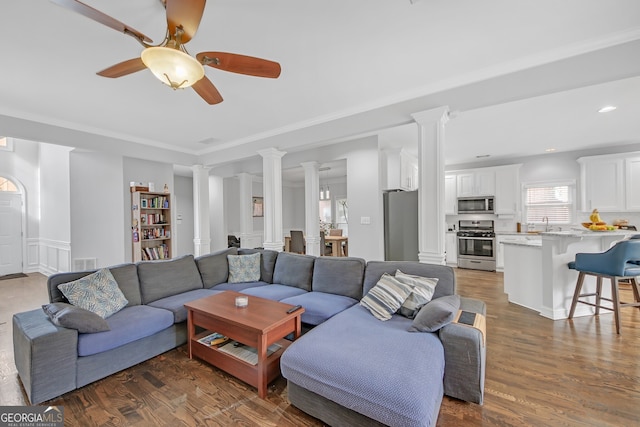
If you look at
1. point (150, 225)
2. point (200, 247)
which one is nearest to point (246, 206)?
point (200, 247)

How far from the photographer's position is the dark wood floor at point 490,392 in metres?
1.73

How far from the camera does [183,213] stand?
323 inches

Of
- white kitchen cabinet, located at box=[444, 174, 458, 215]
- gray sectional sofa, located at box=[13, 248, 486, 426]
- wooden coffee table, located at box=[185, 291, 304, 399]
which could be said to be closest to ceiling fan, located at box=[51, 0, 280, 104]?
wooden coffee table, located at box=[185, 291, 304, 399]

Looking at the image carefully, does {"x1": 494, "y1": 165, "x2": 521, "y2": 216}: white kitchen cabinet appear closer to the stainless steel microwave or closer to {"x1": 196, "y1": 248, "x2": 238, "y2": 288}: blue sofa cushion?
the stainless steel microwave

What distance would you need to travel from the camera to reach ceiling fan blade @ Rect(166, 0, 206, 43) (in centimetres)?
136

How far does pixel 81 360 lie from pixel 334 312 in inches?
80.1

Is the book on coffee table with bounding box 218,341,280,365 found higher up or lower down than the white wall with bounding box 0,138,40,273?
lower down

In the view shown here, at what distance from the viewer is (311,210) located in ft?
17.8

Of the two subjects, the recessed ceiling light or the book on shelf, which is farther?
the recessed ceiling light

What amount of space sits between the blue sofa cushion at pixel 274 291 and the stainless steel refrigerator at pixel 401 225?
Answer: 2061mm

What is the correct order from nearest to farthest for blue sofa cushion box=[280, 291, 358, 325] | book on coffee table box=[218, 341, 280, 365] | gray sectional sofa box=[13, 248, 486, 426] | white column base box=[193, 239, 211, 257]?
gray sectional sofa box=[13, 248, 486, 426]
book on coffee table box=[218, 341, 280, 365]
blue sofa cushion box=[280, 291, 358, 325]
white column base box=[193, 239, 211, 257]

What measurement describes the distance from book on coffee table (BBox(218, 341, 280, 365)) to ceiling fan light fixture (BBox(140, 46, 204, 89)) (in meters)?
2.06

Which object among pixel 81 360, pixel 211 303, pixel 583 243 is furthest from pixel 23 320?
pixel 583 243

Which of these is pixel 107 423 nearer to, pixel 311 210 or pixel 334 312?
pixel 334 312
